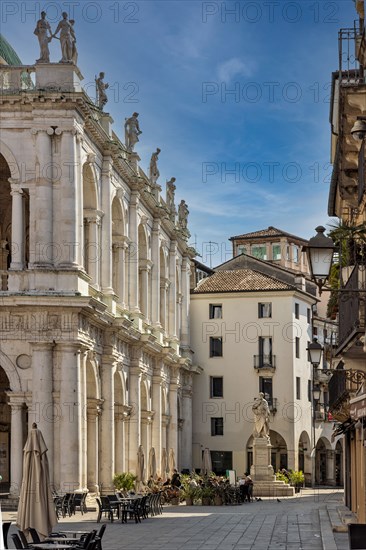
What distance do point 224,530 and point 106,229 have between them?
1642 centimetres

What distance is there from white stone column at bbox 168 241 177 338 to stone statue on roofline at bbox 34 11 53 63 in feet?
78.4

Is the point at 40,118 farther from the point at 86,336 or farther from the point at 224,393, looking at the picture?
the point at 224,393

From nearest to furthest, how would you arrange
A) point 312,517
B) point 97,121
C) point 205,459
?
point 312,517 → point 97,121 → point 205,459

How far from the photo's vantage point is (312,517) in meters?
34.7

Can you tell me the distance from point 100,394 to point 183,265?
24563mm

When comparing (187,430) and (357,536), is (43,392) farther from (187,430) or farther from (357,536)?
(187,430)

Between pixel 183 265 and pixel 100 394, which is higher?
pixel 183 265

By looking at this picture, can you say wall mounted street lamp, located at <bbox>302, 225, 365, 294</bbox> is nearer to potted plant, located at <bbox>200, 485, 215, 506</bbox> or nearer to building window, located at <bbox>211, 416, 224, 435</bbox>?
potted plant, located at <bbox>200, 485, 215, 506</bbox>

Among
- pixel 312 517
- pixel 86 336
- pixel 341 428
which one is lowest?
pixel 312 517

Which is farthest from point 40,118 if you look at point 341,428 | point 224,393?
point 224,393

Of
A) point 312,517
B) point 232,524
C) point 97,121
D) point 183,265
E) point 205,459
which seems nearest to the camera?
point 232,524

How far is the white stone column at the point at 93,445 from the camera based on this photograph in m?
41.1

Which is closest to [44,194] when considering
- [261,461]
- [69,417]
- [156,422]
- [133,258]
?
[69,417]

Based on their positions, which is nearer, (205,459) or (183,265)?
(205,459)
